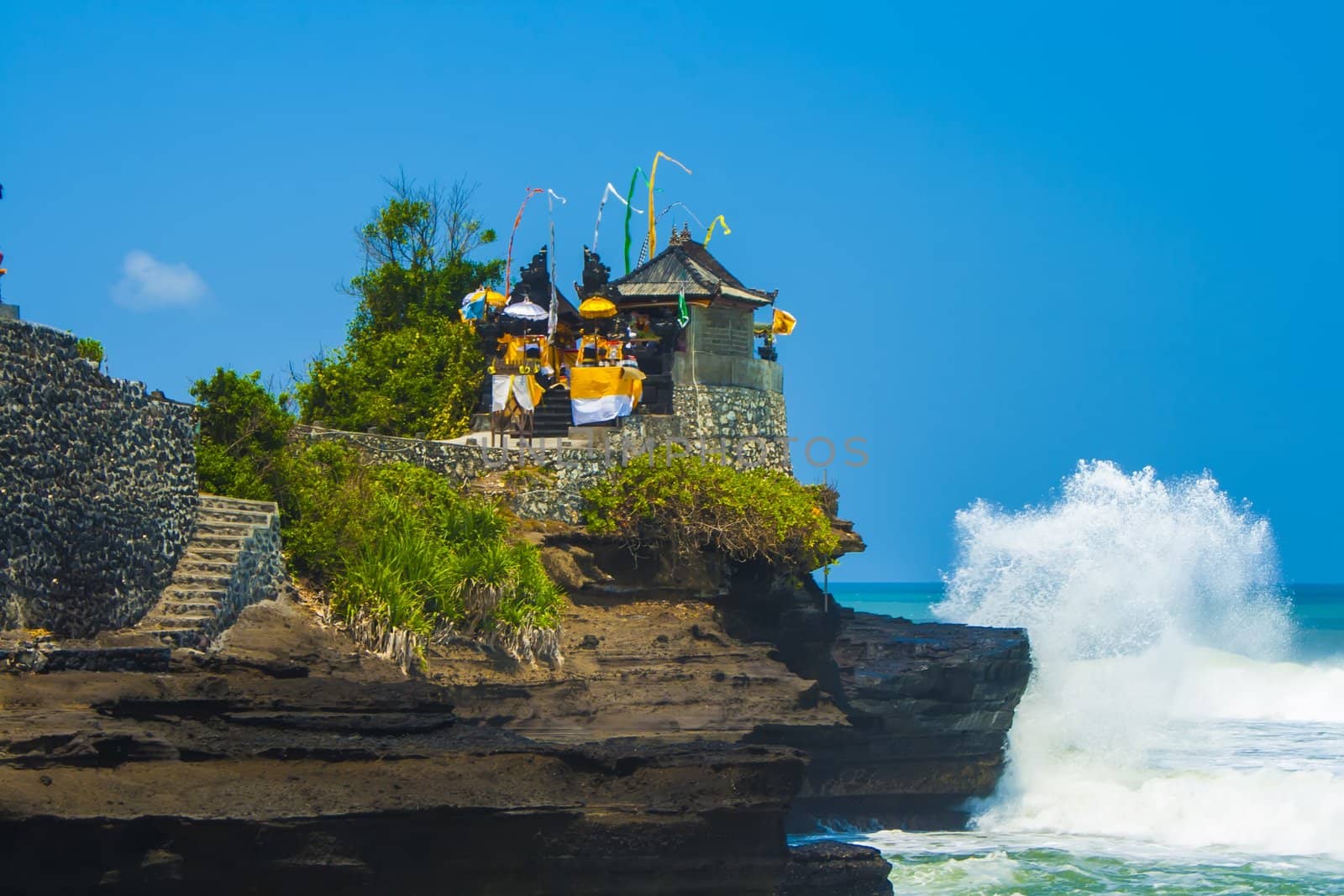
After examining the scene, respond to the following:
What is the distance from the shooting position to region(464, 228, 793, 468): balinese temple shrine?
32.0 metres

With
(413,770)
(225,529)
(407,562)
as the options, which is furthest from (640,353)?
(413,770)

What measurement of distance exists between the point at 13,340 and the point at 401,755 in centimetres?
621

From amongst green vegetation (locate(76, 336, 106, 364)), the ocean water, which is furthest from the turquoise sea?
green vegetation (locate(76, 336, 106, 364))

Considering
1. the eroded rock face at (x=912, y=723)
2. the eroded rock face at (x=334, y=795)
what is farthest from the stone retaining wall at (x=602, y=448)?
the eroded rock face at (x=334, y=795)

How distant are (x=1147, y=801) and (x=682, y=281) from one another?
44.7 feet

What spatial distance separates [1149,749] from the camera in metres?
40.6

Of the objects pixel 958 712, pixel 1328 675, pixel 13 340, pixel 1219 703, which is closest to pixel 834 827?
pixel 958 712

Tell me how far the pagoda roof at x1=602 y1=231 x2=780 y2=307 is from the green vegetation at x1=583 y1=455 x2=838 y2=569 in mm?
3652

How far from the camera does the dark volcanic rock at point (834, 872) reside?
71.8 feet

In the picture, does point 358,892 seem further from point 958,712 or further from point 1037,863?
point 958,712

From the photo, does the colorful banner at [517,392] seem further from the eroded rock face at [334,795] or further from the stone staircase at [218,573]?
the eroded rock face at [334,795]

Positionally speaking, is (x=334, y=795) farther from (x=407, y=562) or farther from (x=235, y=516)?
(x=235, y=516)

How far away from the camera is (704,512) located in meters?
29.3

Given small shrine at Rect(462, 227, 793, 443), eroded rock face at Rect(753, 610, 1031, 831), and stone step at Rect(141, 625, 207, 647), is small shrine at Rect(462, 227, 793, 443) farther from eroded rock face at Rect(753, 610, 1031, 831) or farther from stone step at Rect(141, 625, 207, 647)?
stone step at Rect(141, 625, 207, 647)
